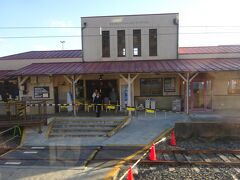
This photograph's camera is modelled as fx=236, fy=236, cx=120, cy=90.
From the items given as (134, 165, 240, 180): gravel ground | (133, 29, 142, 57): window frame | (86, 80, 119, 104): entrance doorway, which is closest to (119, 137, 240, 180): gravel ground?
(134, 165, 240, 180): gravel ground

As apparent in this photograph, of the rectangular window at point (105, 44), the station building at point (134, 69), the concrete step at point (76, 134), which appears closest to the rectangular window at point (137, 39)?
the station building at point (134, 69)

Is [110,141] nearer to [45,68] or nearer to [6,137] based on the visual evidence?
[6,137]

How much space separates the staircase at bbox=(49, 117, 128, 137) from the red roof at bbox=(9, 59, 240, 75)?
10.4 feet

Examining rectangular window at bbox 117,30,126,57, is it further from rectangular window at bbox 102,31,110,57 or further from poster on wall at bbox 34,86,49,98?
poster on wall at bbox 34,86,49,98

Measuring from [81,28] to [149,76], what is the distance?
6.64 meters

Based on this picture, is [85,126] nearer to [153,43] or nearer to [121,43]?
[121,43]

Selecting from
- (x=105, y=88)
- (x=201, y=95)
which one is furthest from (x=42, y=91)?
(x=201, y=95)

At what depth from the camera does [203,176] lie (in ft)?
25.9

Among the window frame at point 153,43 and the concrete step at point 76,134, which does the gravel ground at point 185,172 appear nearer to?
the concrete step at point 76,134

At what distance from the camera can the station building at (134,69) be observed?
1686 centimetres

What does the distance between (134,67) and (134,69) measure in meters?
0.60

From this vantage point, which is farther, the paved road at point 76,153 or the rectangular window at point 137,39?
the rectangular window at point 137,39

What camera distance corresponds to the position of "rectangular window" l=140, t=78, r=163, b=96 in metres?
18.0

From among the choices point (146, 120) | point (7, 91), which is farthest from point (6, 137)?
point (146, 120)
